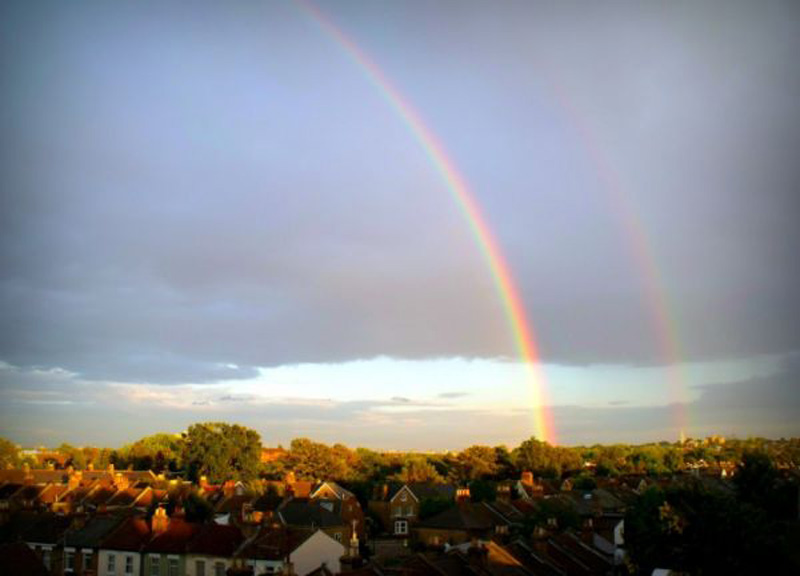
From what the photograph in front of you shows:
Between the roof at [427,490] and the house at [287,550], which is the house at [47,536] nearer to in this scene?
the house at [287,550]

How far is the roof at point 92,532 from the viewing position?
140 ft

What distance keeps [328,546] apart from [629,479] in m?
71.5

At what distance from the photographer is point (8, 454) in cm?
10631

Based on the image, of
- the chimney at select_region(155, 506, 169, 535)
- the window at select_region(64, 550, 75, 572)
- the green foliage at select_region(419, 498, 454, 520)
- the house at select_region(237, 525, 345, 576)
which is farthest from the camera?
the green foliage at select_region(419, 498, 454, 520)

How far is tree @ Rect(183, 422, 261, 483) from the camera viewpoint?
103m

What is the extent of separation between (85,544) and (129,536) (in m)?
2.80

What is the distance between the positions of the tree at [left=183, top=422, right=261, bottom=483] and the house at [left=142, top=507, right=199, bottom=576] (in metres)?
61.0

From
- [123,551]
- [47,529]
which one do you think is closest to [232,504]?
[47,529]

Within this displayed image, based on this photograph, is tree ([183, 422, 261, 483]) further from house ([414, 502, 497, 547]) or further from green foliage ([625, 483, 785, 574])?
green foliage ([625, 483, 785, 574])

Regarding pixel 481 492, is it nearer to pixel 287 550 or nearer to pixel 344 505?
pixel 344 505

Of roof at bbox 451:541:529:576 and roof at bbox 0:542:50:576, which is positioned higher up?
roof at bbox 0:542:50:576

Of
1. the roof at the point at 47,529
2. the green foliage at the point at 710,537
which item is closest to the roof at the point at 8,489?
the roof at the point at 47,529

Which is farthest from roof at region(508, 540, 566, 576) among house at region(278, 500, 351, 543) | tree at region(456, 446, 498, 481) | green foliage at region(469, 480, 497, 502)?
tree at region(456, 446, 498, 481)

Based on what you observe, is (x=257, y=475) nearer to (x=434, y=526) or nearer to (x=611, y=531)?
(x=434, y=526)
